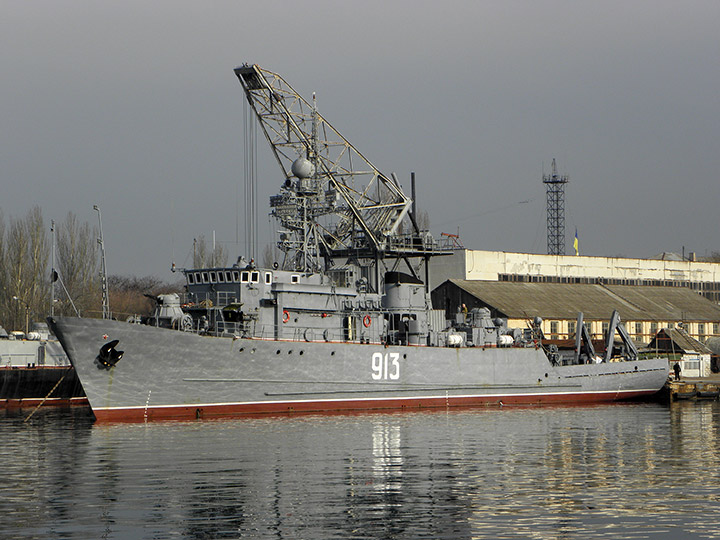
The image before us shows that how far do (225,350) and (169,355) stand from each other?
6.62ft

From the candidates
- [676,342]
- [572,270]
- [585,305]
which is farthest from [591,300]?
[676,342]

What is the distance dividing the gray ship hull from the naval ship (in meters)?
0.05

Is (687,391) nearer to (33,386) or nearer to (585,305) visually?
(585,305)

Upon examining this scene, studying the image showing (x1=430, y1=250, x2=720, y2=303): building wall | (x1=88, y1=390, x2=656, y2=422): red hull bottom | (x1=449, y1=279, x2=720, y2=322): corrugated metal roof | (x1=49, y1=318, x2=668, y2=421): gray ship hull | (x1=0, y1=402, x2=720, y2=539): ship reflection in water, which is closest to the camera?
(x1=0, y1=402, x2=720, y2=539): ship reflection in water

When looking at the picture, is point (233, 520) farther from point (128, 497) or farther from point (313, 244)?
point (313, 244)

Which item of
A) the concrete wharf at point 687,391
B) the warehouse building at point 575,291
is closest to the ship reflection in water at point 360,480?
the concrete wharf at point 687,391

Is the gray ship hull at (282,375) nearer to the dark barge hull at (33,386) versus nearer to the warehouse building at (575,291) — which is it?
the dark barge hull at (33,386)

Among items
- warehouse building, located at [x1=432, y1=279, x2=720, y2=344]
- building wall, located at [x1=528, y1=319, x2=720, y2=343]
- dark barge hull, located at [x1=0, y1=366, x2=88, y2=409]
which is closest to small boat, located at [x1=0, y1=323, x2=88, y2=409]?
dark barge hull, located at [x1=0, y1=366, x2=88, y2=409]

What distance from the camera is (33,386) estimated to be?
43156 millimetres

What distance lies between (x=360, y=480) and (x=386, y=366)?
18.9 m

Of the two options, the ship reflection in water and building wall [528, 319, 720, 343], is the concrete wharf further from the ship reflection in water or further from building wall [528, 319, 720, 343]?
the ship reflection in water

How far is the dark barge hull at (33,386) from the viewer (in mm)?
42781

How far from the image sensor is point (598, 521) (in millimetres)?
14336

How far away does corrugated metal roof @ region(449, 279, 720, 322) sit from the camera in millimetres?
60375
